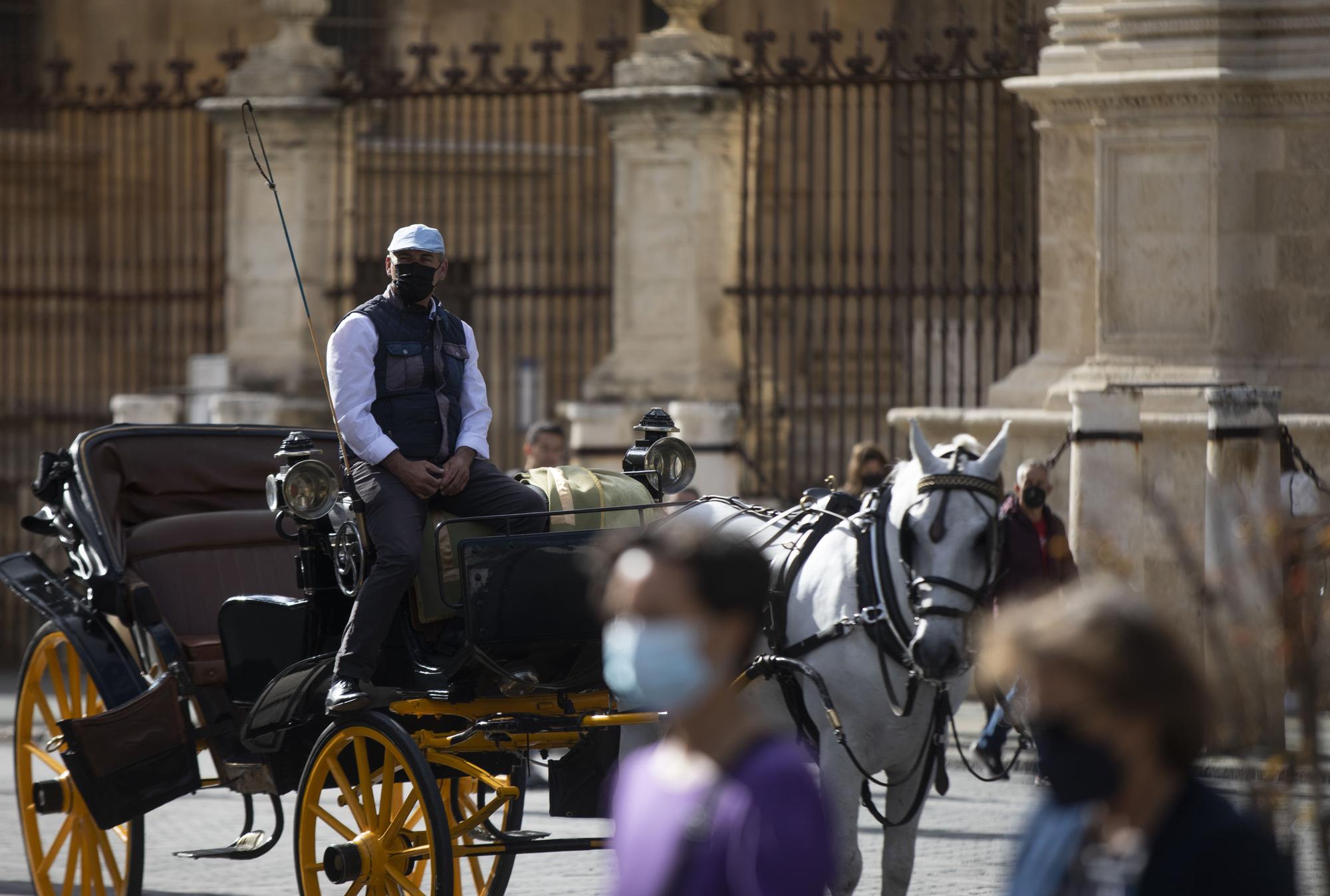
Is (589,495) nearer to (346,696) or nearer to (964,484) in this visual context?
(346,696)

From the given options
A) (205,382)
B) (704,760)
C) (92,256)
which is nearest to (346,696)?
(704,760)

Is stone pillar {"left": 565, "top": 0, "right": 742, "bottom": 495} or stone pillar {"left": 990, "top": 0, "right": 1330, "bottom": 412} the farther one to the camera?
stone pillar {"left": 565, "top": 0, "right": 742, "bottom": 495}

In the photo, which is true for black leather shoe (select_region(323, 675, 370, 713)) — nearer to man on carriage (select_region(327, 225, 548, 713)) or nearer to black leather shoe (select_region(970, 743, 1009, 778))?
man on carriage (select_region(327, 225, 548, 713))

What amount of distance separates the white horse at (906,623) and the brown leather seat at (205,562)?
231 centimetres

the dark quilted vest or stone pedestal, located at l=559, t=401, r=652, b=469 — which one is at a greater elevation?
the dark quilted vest

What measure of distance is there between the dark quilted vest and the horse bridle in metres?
1.46

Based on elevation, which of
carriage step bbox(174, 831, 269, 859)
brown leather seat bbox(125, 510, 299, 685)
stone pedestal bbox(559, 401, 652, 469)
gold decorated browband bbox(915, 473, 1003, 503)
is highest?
gold decorated browband bbox(915, 473, 1003, 503)

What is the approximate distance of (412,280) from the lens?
652 centimetres

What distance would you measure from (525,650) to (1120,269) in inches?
256

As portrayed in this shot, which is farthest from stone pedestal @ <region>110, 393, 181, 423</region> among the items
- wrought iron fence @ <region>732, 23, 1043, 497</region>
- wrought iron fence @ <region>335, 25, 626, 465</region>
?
wrought iron fence @ <region>732, 23, 1043, 497</region>

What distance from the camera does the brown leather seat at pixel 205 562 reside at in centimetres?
775

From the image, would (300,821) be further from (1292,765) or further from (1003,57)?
(1003,57)

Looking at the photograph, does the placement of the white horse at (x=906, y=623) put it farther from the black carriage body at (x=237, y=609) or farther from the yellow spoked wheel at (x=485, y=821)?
the yellow spoked wheel at (x=485, y=821)

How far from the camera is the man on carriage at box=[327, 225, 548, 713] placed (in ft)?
20.6
